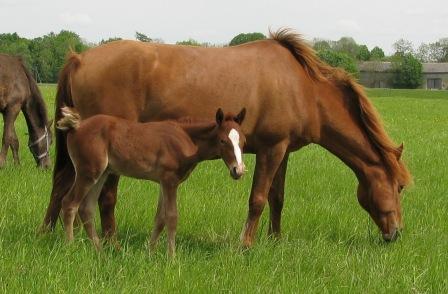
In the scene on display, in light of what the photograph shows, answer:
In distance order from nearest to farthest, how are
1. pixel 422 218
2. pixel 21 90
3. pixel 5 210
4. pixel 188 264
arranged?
A: pixel 188 264 → pixel 5 210 → pixel 422 218 → pixel 21 90

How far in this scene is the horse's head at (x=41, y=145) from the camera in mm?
10977

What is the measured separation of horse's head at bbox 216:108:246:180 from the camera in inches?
186

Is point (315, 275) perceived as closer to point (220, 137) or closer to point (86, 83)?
point (220, 137)

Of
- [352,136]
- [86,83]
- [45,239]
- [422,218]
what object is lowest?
[422,218]

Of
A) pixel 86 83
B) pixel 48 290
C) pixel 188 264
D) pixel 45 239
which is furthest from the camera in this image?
pixel 86 83

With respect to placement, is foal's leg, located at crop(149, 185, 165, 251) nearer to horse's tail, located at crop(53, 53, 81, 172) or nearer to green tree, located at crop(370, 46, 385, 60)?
horse's tail, located at crop(53, 53, 81, 172)

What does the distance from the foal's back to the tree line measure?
1.49 metres

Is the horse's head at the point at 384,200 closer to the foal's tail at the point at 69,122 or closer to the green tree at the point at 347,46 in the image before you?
the foal's tail at the point at 69,122

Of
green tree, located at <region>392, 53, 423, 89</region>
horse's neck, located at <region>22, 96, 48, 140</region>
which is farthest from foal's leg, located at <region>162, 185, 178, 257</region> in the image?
green tree, located at <region>392, 53, 423, 89</region>

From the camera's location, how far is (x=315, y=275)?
15.9 feet

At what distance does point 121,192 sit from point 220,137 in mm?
3166

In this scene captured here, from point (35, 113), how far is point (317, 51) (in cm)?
688

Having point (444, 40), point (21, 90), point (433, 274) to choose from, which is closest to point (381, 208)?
point (433, 274)

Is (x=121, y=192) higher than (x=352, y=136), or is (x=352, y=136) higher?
(x=352, y=136)
